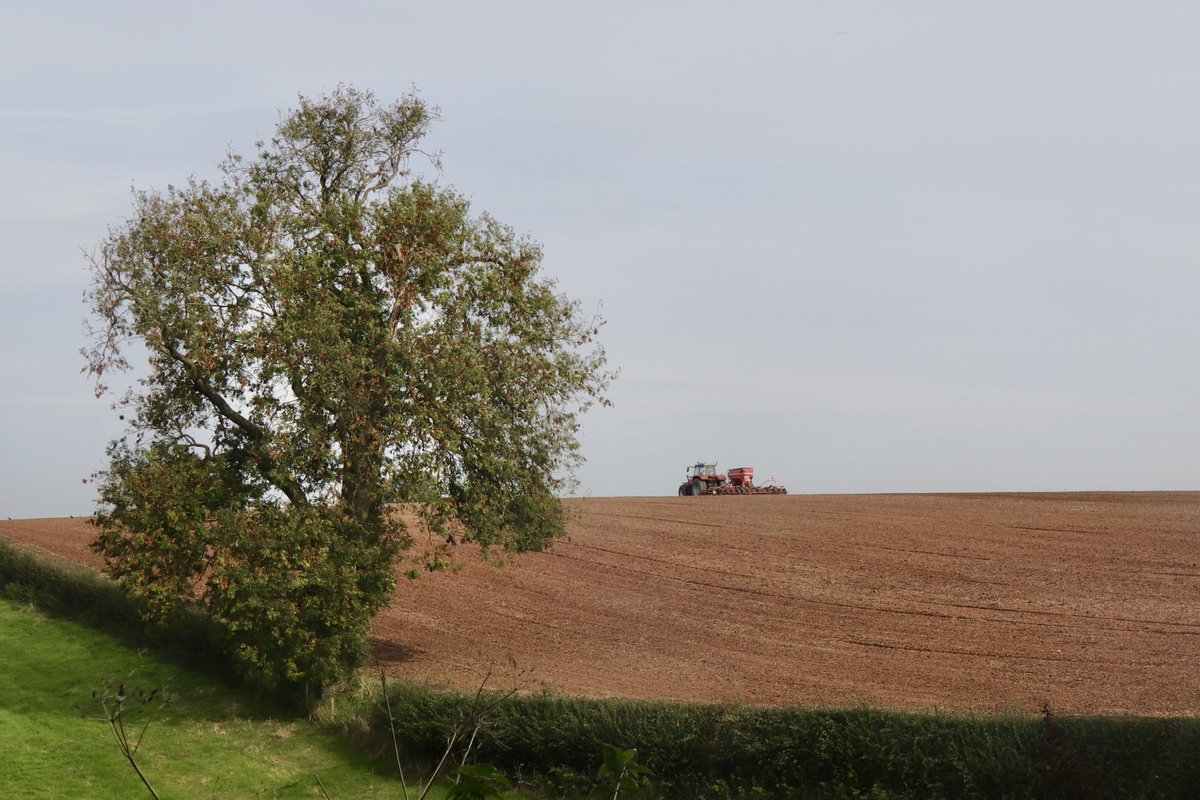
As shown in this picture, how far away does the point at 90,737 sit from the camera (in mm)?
27250

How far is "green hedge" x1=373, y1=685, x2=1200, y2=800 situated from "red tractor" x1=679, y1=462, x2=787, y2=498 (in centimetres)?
5160

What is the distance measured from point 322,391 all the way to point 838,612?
20086 mm

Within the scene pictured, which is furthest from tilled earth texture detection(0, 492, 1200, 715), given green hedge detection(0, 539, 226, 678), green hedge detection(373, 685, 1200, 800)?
green hedge detection(373, 685, 1200, 800)

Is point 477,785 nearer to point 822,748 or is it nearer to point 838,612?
point 822,748

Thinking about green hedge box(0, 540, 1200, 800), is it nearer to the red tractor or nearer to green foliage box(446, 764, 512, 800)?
green foliage box(446, 764, 512, 800)

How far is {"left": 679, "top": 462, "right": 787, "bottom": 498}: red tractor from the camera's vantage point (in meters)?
76.2

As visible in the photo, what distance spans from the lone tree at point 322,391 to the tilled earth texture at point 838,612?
4.55 m

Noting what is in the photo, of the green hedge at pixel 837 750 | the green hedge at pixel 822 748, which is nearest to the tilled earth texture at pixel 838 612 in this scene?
the green hedge at pixel 822 748

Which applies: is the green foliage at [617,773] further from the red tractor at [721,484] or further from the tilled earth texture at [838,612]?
the red tractor at [721,484]

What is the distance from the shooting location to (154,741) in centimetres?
2722

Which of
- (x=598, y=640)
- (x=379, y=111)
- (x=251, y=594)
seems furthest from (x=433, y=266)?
(x=598, y=640)

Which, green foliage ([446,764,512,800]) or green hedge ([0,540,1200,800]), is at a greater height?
green foliage ([446,764,512,800])

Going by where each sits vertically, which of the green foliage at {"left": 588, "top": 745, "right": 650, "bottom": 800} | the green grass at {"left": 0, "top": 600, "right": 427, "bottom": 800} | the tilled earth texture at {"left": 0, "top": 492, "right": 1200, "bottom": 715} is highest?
the green foliage at {"left": 588, "top": 745, "right": 650, "bottom": 800}

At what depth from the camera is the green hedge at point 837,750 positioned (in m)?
19.9
